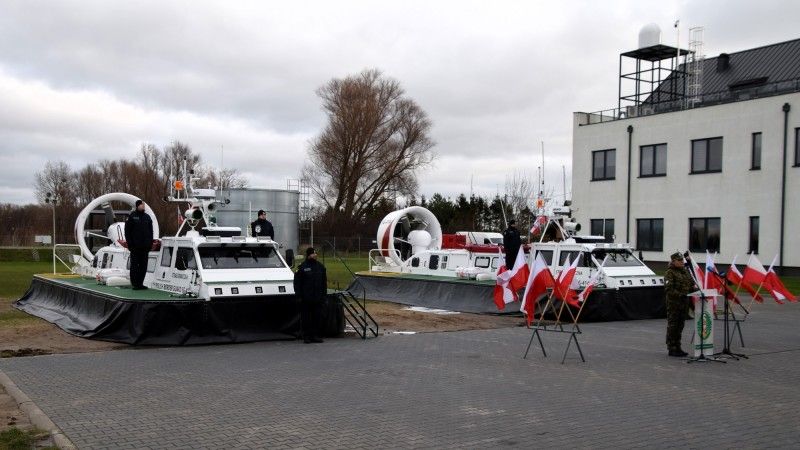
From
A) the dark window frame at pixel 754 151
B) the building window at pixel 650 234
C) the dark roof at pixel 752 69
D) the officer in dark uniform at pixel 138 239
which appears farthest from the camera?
the dark roof at pixel 752 69

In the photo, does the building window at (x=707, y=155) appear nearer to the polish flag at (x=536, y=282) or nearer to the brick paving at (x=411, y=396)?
the brick paving at (x=411, y=396)

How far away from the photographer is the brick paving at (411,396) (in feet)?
22.8

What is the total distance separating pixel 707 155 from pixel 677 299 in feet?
73.2

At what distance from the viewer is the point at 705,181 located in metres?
31.9

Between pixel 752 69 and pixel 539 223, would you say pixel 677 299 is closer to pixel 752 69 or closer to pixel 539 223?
pixel 539 223

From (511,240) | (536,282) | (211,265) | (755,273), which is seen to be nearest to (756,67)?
(511,240)

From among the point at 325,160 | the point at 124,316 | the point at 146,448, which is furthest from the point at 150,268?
the point at 325,160

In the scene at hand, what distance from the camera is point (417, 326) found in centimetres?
1578

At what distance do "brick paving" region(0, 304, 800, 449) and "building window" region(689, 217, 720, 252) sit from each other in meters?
19.7

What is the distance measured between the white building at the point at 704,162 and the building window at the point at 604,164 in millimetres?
52

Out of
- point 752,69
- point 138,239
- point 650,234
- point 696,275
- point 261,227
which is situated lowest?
point 696,275

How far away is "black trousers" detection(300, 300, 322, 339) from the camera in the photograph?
43.2 feet

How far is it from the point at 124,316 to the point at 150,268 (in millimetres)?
3389

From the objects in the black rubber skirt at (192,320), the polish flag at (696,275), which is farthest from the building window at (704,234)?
the black rubber skirt at (192,320)
